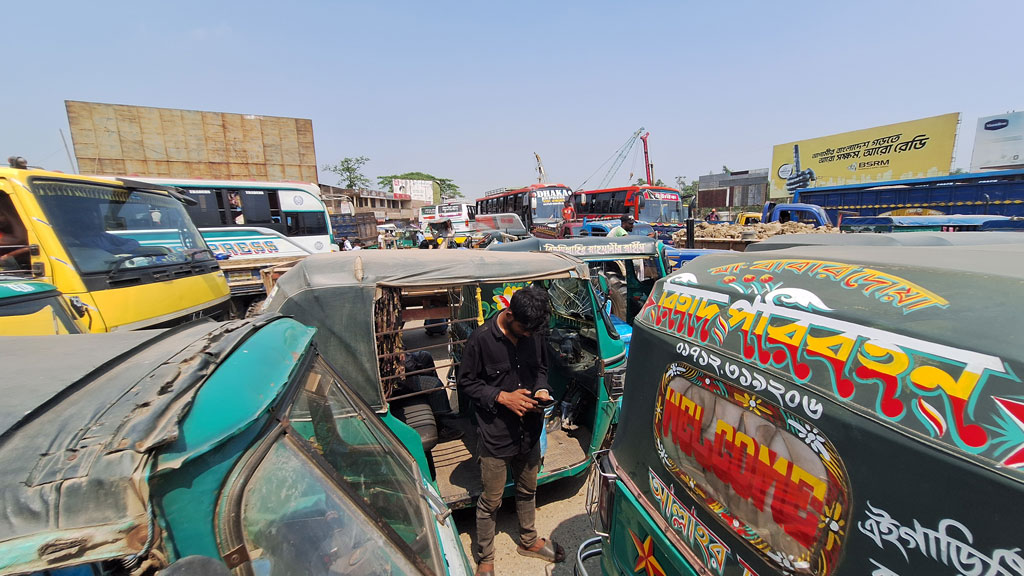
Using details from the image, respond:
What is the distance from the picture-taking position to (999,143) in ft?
75.5

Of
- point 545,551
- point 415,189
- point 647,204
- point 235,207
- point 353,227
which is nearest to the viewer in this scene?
point 545,551

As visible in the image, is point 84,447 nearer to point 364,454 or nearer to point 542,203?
point 364,454

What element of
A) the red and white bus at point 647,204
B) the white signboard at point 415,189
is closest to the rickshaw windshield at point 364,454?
the red and white bus at point 647,204

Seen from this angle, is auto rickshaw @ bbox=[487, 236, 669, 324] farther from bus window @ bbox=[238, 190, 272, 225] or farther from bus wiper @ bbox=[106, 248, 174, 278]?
bus window @ bbox=[238, 190, 272, 225]

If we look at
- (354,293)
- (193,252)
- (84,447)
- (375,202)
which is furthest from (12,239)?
(375,202)

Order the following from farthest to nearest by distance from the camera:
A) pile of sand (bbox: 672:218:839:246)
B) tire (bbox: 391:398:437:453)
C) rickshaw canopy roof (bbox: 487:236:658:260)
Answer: pile of sand (bbox: 672:218:839:246) < rickshaw canopy roof (bbox: 487:236:658:260) < tire (bbox: 391:398:437:453)

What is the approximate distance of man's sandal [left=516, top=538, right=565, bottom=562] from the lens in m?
2.91

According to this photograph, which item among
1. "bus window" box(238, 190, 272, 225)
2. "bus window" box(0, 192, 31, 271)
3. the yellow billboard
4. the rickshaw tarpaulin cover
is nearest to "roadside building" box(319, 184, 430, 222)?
"bus window" box(238, 190, 272, 225)

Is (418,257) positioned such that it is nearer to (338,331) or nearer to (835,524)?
(338,331)

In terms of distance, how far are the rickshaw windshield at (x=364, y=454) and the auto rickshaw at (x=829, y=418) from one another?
94cm

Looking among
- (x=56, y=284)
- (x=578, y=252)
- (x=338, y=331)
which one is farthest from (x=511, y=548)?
(x=56, y=284)

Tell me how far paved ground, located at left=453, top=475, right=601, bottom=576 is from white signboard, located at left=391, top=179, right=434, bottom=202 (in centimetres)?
6137

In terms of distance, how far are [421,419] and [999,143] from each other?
1406 inches

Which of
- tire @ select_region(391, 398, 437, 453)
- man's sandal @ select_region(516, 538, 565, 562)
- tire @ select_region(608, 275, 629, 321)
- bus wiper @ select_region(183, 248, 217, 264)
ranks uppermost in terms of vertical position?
bus wiper @ select_region(183, 248, 217, 264)
